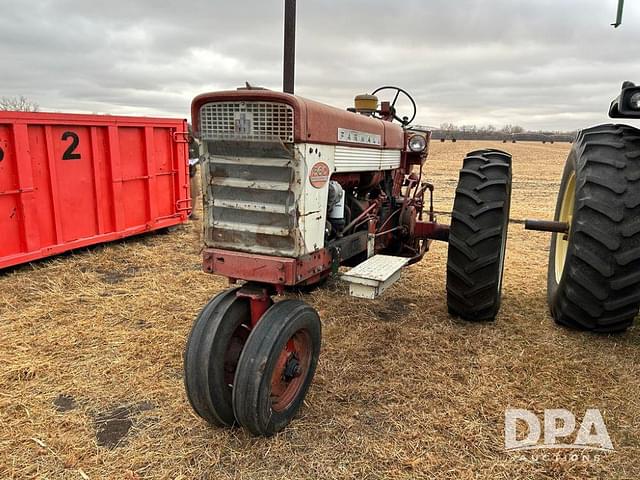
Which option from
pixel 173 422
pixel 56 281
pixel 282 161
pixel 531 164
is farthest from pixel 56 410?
pixel 531 164

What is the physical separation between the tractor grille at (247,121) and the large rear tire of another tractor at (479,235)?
1.76 metres

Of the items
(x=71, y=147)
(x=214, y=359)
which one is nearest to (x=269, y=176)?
(x=214, y=359)

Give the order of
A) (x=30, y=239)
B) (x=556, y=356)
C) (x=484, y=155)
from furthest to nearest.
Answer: (x=30, y=239) → (x=484, y=155) → (x=556, y=356)

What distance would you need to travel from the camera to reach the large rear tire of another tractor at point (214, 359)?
97.0 inches

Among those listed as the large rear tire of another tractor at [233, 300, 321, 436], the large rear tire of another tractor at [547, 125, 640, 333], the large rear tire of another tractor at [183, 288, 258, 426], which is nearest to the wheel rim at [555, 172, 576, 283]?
the large rear tire of another tractor at [547, 125, 640, 333]

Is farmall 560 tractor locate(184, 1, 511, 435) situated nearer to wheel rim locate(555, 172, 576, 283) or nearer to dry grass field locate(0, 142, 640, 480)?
dry grass field locate(0, 142, 640, 480)

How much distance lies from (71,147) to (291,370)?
4719 millimetres

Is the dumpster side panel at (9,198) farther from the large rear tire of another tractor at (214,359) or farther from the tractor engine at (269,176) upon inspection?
the large rear tire of another tractor at (214,359)

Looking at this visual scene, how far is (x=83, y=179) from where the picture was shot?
240 inches

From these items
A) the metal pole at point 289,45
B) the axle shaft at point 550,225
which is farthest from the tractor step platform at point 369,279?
the metal pole at point 289,45

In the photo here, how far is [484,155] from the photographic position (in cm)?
399

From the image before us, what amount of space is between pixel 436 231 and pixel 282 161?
239 centimetres

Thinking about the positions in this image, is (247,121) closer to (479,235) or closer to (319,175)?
(319,175)

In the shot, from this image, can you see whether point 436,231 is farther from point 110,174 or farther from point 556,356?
point 110,174
